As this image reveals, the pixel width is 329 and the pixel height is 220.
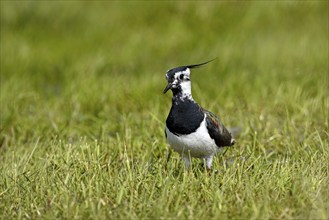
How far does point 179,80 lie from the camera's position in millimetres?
4875

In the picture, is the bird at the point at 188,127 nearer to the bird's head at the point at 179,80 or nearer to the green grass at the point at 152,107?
the bird's head at the point at 179,80

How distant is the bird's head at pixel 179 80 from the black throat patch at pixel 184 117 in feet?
0.18

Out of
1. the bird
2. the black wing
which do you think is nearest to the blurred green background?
→ the black wing

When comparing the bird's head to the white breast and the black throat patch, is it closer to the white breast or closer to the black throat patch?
the black throat patch

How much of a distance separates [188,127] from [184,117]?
0.27 ft

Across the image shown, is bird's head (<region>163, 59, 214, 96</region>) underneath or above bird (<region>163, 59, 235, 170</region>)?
above

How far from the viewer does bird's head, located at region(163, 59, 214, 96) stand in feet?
15.8

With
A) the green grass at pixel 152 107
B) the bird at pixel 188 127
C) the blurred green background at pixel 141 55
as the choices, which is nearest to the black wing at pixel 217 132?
the bird at pixel 188 127

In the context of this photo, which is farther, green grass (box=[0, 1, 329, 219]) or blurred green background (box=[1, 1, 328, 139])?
blurred green background (box=[1, 1, 328, 139])

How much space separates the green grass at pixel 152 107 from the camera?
414 cm

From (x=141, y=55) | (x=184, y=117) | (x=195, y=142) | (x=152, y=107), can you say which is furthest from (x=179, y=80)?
(x=141, y=55)

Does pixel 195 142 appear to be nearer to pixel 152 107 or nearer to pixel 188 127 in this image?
pixel 188 127

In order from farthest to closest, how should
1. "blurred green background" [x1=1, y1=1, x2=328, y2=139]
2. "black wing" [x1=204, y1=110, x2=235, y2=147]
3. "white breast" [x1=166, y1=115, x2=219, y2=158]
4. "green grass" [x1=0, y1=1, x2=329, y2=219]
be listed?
"blurred green background" [x1=1, y1=1, x2=328, y2=139], "black wing" [x1=204, y1=110, x2=235, y2=147], "white breast" [x1=166, y1=115, x2=219, y2=158], "green grass" [x1=0, y1=1, x2=329, y2=219]

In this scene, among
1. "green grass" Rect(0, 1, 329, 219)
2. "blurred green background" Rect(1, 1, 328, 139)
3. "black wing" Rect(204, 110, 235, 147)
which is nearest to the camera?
"green grass" Rect(0, 1, 329, 219)
